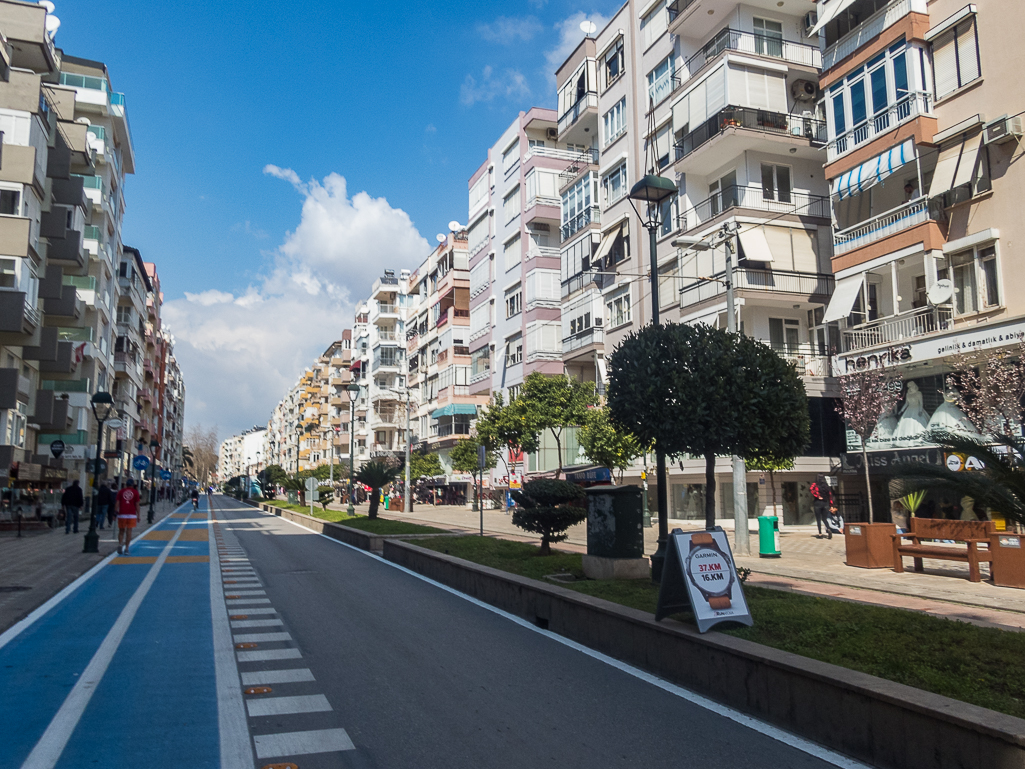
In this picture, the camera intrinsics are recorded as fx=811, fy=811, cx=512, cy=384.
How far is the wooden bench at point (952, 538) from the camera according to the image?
13.3m

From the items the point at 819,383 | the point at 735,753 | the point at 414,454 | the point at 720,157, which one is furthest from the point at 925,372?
the point at 414,454

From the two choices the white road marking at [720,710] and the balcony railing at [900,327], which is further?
the balcony railing at [900,327]

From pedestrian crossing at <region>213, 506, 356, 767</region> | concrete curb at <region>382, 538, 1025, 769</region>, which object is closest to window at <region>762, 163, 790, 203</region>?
concrete curb at <region>382, 538, 1025, 769</region>

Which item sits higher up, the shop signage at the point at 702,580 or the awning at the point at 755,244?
the awning at the point at 755,244

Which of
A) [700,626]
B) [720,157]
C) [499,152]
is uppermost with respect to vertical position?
[499,152]

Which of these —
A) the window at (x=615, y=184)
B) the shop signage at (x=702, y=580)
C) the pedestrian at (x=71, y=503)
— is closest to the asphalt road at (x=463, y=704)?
the shop signage at (x=702, y=580)

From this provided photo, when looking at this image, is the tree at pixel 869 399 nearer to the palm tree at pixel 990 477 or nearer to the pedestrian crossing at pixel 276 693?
the palm tree at pixel 990 477

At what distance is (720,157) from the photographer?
3139cm

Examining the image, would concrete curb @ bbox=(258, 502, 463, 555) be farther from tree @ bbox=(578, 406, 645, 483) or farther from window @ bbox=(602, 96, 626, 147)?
window @ bbox=(602, 96, 626, 147)

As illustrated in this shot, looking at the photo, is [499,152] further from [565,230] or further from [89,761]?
[89,761]

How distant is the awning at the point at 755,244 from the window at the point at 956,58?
301 inches

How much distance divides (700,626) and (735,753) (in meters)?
1.89

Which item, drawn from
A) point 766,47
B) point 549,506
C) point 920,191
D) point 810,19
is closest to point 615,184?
point 766,47

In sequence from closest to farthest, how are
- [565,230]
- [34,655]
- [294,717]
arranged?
[294,717], [34,655], [565,230]
